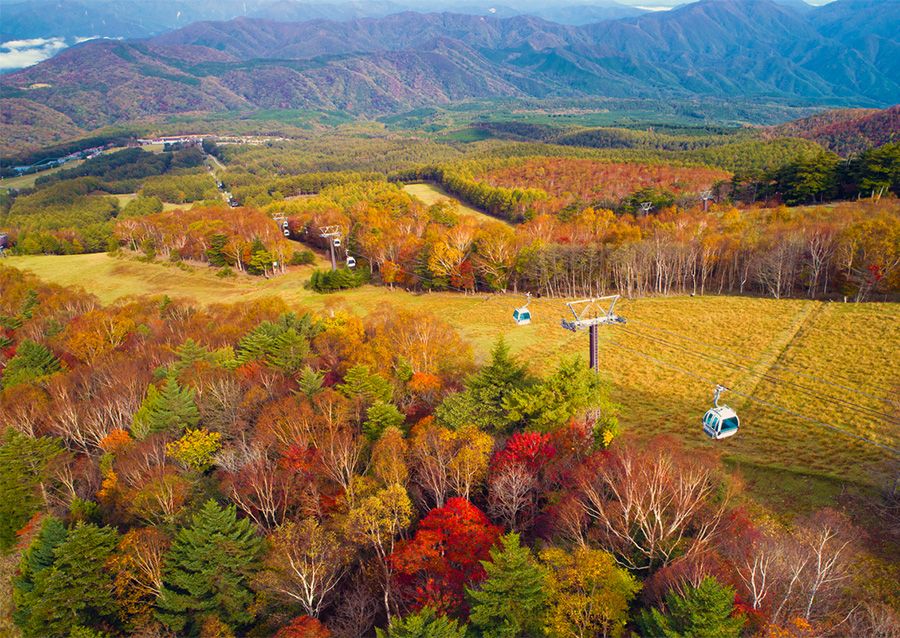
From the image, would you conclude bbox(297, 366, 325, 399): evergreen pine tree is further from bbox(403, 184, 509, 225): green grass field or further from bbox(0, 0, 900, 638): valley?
bbox(403, 184, 509, 225): green grass field

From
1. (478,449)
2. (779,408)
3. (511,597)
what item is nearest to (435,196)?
(779,408)

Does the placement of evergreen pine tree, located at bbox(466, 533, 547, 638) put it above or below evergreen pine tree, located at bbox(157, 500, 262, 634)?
above

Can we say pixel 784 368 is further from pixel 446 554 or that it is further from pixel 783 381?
pixel 446 554

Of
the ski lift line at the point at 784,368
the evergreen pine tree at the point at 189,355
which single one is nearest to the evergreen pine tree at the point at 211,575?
the evergreen pine tree at the point at 189,355

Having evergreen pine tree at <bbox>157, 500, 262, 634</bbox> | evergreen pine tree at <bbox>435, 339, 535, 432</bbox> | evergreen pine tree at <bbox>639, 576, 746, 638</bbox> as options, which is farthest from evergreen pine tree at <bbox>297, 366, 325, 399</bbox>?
evergreen pine tree at <bbox>639, 576, 746, 638</bbox>

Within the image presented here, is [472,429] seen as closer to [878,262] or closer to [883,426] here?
[883,426]

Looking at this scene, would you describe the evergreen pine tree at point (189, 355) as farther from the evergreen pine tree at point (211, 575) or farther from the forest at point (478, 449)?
the evergreen pine tree at point (211, 575)

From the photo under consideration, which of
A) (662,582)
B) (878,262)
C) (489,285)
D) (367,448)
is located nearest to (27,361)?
(367,448)
